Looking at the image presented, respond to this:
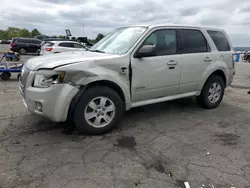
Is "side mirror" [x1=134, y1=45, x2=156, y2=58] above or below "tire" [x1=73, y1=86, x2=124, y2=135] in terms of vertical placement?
above

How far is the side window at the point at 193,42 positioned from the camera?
4441mm

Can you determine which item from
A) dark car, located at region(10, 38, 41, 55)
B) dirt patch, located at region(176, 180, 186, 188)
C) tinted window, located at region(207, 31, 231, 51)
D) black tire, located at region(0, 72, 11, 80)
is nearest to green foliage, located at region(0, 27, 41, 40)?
dark car, located at region(10, 38, 41, 55)

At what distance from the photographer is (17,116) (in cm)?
433

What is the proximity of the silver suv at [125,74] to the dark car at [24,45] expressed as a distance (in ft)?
63.6

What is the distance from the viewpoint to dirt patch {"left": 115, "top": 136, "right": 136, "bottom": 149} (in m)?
3.24

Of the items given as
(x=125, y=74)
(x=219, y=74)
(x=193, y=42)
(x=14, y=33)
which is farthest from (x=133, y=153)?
(x=14, y=33)

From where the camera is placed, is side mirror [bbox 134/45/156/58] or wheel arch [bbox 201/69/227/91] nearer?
side mirror [bbox 134/45/156/58]

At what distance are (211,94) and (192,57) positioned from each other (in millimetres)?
1133

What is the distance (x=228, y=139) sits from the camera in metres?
3.58

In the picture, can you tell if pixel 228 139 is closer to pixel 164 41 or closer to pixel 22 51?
pixel 164 41

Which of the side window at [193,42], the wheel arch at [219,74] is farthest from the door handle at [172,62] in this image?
the wheel arch at [219,74]

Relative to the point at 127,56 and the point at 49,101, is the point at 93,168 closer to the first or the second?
the point at 49,101

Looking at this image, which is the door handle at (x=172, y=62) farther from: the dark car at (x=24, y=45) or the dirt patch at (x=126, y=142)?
the dark car at (x=24, y=45)

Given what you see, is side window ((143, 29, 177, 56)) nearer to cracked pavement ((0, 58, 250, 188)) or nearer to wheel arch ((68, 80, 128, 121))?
wheel arch ((68, 80, 128, 121))
